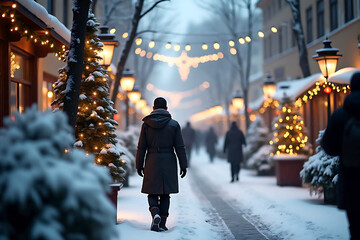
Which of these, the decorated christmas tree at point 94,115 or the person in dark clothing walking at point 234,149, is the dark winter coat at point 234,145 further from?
the decorated christmas tree at point 94,115

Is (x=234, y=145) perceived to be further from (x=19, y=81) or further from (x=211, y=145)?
(x=211, y=145)

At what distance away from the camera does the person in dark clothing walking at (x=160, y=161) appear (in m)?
8.05

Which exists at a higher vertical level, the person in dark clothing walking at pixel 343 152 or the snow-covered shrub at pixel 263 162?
the person in dark clothing walking at pixel 343 152

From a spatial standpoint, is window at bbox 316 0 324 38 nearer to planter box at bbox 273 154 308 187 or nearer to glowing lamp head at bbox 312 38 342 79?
planter box at bbox 273 154 308 187

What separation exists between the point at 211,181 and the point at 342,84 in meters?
6.78

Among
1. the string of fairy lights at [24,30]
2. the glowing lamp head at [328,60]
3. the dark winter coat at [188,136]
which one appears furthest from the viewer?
the dark winter coat at [188,136]

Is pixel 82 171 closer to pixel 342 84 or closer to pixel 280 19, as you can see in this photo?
pixel 342 84

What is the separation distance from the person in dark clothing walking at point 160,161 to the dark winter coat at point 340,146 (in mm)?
2930

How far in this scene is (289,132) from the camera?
16.3 m

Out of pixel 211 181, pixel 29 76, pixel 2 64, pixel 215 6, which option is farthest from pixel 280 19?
pixel 2 64

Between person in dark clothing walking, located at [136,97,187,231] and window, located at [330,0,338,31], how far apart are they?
574 inches

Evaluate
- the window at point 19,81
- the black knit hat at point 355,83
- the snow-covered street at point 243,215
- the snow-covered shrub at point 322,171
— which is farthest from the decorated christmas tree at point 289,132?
the black knit hat at point 355,83

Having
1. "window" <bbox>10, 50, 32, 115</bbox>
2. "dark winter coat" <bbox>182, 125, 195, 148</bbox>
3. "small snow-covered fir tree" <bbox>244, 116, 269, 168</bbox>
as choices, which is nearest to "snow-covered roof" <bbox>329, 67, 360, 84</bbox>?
"window" <bbox>10, 50, 32, 115</bbox>

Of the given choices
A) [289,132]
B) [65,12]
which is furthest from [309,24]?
[65,12]
